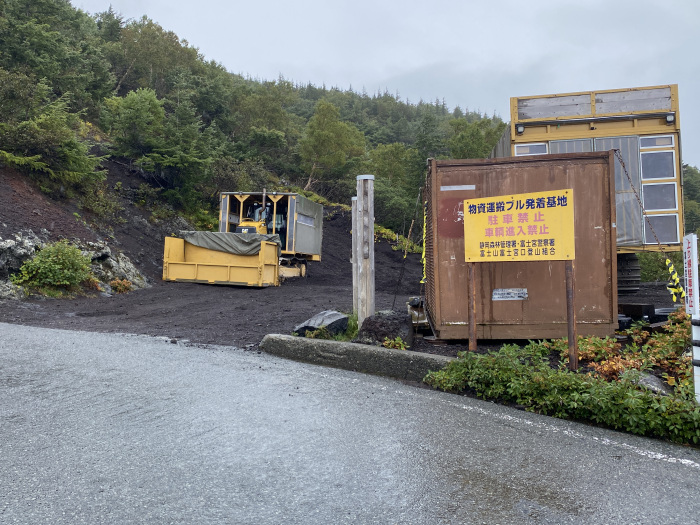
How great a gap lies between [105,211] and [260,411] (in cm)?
1942

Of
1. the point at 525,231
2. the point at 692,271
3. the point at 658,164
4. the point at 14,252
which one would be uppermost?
the point at 658,164

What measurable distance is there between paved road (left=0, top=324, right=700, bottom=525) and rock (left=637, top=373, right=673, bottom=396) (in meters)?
0.72

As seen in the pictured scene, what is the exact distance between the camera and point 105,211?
21375 mm

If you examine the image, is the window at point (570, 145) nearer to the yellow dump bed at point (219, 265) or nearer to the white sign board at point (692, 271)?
the white sign board at point (692, 271)

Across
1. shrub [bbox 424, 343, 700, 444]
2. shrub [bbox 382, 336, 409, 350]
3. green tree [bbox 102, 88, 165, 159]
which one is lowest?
shrub [bbox 424, 343, 700, 444]

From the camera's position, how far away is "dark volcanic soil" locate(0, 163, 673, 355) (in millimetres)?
9578

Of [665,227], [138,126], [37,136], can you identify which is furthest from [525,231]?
[138,126]

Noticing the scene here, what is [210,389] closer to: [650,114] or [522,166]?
[522,166]

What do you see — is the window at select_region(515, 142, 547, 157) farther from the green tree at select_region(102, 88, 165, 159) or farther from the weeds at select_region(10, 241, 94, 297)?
the green tree at select_region(102, 88, 165, 159)

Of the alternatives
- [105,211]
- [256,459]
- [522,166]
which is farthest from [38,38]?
[256,459]

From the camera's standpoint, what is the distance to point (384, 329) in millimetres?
7008

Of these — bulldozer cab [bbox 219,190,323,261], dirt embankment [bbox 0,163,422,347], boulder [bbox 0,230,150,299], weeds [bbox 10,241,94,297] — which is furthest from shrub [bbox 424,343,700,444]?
bulldozer cab [bbox 219,190,323,261]

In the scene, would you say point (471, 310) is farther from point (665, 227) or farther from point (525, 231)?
point (665, 227)

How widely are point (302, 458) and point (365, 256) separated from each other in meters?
4.53
